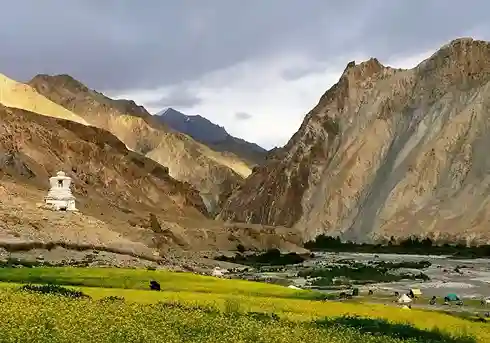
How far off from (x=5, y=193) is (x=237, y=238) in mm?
40739

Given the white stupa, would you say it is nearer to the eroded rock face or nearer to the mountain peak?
the eroded rock face

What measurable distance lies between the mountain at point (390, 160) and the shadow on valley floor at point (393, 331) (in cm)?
9136

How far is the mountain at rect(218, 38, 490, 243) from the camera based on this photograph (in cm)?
11656

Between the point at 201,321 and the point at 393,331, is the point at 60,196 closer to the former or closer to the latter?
the point at 201,321

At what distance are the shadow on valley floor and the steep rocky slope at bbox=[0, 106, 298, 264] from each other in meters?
35.6

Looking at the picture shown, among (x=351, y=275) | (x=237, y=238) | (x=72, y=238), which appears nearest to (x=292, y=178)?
(x=237, y=238)

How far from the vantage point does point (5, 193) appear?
66562mm

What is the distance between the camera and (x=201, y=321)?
55.4 ft

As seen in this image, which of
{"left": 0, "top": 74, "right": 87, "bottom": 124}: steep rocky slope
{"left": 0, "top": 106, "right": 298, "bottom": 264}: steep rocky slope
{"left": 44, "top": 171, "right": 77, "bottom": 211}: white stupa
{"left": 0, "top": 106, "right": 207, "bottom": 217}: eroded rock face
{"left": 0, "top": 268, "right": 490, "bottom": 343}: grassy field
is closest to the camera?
{"left": 0, "top": 268, "right": 490, "bottom": 343}: grassy field

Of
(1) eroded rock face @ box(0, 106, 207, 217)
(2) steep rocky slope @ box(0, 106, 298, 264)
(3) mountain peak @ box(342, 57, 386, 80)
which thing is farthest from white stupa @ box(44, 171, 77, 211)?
(3) mountain peak @ box(342, 57, 386, 80)

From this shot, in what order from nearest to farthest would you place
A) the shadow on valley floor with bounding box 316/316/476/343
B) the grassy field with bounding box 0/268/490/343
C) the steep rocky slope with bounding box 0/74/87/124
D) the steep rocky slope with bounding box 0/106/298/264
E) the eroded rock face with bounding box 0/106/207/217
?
the grassy field with bounding box 0/268/490/343 < the shadow on valley floor with bounding box 316/316/476/343 < the steep rocky slope with bounding box 0/106/298/264 < the eroded rock face with bounding box 0/106/207/217 < the steep rocky slope with bounding box 0/74/87/124

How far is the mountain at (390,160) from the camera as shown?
116562mm

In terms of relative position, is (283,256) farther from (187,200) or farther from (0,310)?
(0,310)

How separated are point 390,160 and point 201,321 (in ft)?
388
